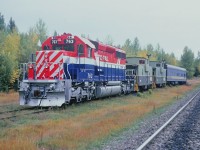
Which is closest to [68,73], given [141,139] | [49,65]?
[49,65]

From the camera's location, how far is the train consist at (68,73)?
17.3 meters

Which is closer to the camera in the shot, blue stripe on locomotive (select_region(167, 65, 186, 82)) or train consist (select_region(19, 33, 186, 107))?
train consist (select_region(19, 33, 186, 107))

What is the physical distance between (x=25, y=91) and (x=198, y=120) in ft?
27.6

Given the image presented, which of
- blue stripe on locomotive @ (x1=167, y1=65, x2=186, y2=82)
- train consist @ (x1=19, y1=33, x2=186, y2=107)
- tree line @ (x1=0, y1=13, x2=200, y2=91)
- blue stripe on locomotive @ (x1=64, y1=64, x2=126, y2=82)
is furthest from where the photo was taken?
blue stripe on locomotive @ (x1=167, y1=65, x2=186, y2=82)

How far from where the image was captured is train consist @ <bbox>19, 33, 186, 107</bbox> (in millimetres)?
17312

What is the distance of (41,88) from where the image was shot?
17.4 metres

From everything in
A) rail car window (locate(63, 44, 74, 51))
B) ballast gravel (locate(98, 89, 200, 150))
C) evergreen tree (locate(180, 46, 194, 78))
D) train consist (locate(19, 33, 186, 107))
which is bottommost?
ballast gravel (locate(98, 89, 200, 150))

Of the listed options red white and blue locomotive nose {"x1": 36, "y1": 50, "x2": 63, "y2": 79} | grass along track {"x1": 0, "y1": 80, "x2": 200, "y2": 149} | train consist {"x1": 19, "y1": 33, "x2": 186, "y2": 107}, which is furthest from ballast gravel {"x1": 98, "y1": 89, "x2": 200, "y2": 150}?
red white and blue locomotive nose {"x1": 36, "y1": 50, "x2": 63, "y2": 79}

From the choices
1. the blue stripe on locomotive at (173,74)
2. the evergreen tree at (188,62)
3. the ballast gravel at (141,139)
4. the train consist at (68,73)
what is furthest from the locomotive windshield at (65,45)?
the evergreen tree at (188,62)

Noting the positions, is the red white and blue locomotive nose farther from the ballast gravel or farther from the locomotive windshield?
the ballast gravel

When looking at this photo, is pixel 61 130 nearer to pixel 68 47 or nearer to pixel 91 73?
pixel 68 47

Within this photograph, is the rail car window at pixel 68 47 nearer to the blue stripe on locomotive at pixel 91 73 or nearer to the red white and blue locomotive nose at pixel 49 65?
the blue stripe on locomotive at pixel 91 73

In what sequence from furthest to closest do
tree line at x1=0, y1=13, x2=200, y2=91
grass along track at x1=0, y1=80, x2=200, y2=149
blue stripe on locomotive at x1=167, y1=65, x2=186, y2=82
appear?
1. blue stripe on locomotive at x1=167, y1=65, x2=186, y2=82
2. tree line at x1=0, y1=13, x2=200, y2=91
3. grass along track at x1=0, y1=80, x2=200, y2=149

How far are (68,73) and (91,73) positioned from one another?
9.98 ft
